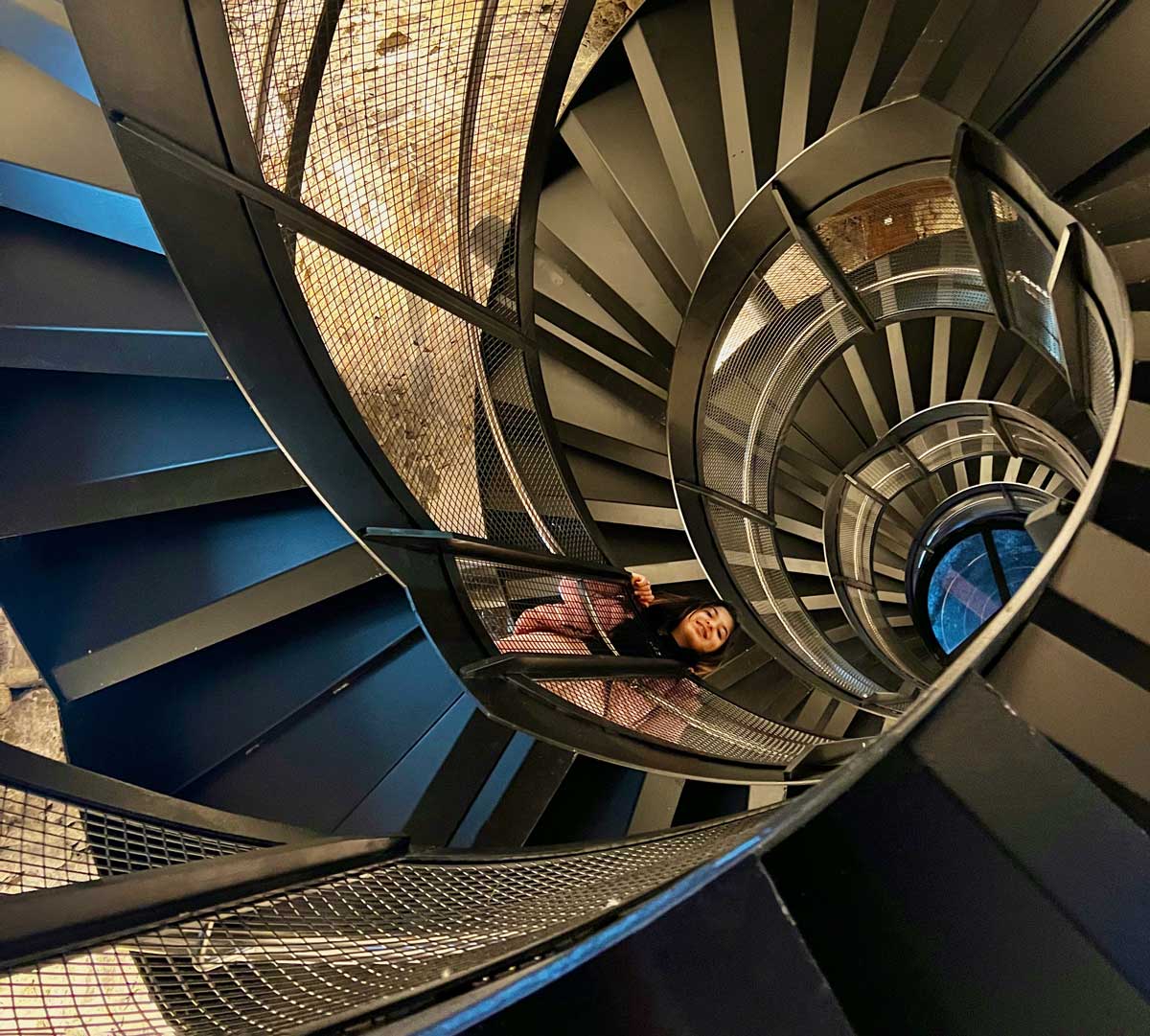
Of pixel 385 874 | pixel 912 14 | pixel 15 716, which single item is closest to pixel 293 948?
pixel 385 874

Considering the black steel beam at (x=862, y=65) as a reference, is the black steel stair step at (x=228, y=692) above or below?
below

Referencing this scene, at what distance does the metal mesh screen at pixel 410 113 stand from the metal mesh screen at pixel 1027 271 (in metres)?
2.14

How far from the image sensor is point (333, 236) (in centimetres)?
287

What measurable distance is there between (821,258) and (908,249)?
506mm

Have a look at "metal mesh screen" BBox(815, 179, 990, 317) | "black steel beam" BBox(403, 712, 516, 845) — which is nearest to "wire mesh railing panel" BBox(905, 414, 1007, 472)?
"metal mesh screen" BBox(815, 179, 990, 317)

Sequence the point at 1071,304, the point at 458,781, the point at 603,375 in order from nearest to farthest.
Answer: the point at 1071,304, the point at 458,781, the point at 603,375

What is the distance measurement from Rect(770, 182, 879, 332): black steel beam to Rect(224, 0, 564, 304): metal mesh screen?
64.4 inches

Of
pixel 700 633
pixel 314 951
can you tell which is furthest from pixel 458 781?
pixel 314 951

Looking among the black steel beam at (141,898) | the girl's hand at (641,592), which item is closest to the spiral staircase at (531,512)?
the black steel beam at (141,898)

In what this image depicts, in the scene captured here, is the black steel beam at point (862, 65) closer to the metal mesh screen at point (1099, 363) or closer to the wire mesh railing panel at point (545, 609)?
the metal mesh screen at point (1099, 363)

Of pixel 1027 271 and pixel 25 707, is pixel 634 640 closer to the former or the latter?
pixel 1027 271

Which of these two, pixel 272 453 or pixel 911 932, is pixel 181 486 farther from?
pixel 911 932

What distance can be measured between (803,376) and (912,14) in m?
2.41

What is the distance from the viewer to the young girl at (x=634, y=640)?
12.6 ft
